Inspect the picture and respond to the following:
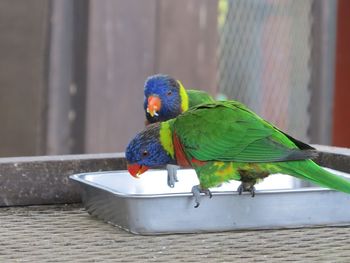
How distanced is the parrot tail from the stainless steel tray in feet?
0.09

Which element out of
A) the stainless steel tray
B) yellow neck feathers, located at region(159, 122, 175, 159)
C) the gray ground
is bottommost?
the gray ground

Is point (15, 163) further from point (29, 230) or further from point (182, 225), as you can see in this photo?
point (182, 225)

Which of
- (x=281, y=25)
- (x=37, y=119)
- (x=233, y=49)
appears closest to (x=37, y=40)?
(x=37, y=119)

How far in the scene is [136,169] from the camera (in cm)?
182

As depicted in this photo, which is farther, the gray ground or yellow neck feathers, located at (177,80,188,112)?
yellow neck feathers, located at (177,80,188,112)

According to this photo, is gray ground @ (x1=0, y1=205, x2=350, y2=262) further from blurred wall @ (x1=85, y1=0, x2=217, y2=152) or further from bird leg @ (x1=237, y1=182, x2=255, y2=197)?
blurred wall @ (x1=85, y1=0, x2=217, y2=152)

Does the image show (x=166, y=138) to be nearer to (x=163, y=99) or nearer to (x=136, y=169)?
(x=136, y=169)

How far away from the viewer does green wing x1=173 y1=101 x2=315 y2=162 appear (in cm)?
171

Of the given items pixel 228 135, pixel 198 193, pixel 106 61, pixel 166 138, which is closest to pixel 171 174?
pixel 166 138

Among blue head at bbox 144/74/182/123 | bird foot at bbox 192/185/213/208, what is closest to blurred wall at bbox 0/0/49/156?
blue head at bbox 144/74/182/123

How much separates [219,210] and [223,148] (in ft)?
0.60

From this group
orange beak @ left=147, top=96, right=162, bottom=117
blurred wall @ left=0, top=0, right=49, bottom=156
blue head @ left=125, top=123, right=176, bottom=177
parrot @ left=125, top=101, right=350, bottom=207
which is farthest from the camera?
blurred wall @ left=0, top=0, right=49, bottom=156

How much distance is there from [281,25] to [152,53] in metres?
0.57

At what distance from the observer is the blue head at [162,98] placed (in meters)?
2.40
